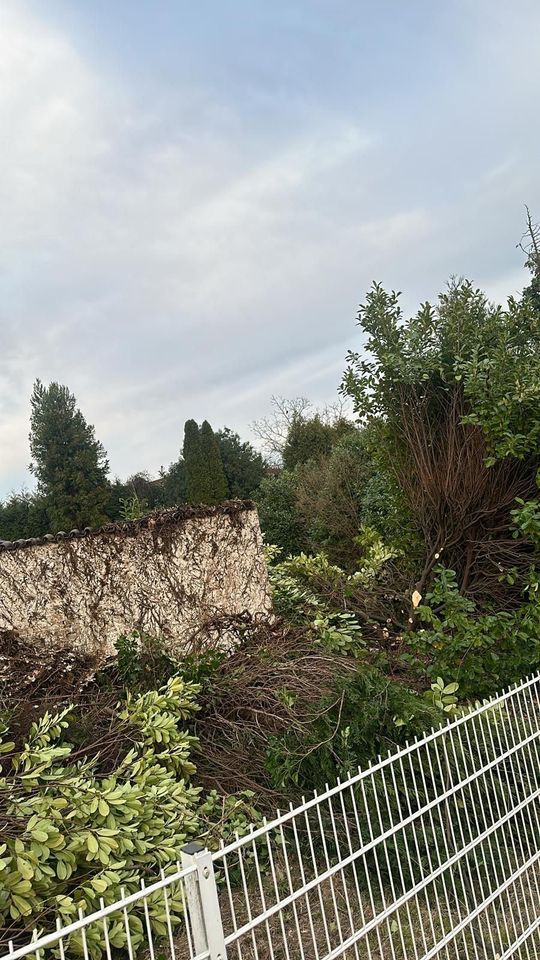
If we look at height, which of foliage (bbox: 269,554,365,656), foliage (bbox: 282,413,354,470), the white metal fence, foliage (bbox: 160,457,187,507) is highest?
foliage (bbox: 160,457,187,507)

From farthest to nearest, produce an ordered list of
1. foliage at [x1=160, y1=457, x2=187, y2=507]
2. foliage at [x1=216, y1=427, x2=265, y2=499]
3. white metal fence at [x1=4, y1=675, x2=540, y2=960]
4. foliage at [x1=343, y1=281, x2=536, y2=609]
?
foliage at [x1=160, y1=457, x2=187, y2=507]
foliage at [x1=216, y1=427, x2=265, y2=499]
foliage at [x1=343, y1=281, x2=536, y2=609]
white metal fence at [x1=4, y1=675, x2=540, y2=960]

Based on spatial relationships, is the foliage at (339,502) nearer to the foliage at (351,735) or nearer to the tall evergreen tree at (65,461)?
the foliage at (351,735)

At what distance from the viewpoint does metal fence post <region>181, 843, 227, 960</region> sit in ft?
4.52

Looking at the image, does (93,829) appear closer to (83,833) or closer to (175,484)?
(83,833)

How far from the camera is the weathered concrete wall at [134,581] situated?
4918mm

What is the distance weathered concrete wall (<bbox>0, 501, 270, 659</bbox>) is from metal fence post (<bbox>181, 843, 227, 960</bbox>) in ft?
12.2

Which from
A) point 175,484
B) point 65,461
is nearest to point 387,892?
point 175,484

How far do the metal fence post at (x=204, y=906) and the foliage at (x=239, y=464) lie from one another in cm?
2429

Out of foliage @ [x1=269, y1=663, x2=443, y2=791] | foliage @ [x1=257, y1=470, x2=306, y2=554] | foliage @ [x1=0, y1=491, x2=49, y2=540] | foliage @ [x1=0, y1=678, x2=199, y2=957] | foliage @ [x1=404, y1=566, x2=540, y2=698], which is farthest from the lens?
foliage @ [x1=0, y1=491, x2=49, y2=540]

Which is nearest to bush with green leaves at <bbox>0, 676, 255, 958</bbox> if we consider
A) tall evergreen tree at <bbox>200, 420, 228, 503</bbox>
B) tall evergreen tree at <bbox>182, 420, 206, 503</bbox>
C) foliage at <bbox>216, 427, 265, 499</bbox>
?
tall evergreen tree at <bbox>200, 420, 228, 503</bbox>

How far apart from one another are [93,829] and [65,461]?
93.5 feet

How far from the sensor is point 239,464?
88.5 ft

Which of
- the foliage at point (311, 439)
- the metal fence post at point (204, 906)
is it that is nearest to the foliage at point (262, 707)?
the metal fence post at point (204, 906)

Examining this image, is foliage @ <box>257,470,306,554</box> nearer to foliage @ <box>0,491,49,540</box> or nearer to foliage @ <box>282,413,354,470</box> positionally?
foliage @ <box>282,413,354,470</box>
